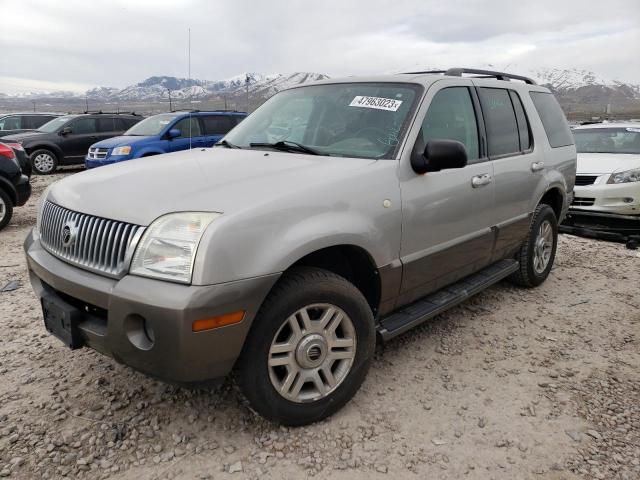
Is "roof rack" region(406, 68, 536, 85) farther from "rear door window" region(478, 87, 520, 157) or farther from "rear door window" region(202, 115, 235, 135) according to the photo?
"rear door window" region(202, 115, 235, 135)

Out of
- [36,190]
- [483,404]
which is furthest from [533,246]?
[36,190]

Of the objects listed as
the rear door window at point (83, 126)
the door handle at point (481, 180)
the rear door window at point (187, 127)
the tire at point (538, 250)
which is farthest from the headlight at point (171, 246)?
the rear door window at point (83, 126)

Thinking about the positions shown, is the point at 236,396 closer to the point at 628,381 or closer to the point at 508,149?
the point at 628,381

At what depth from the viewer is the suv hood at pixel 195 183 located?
227 centimetres

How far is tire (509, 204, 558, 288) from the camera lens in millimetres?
4512

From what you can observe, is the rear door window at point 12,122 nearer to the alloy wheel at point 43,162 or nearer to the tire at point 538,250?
the alloy wheel at point 43,162

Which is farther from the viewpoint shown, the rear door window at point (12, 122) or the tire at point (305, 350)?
the rear door window at point (12, 122)

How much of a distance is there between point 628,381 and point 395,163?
6.66 feet

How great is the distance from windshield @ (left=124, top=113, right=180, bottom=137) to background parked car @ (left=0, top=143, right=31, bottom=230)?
393cm

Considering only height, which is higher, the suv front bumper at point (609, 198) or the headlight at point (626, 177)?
the headlight at point (626, 177)

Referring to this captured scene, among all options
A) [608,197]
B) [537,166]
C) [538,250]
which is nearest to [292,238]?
[537,166]

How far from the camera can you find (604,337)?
12.4 ft

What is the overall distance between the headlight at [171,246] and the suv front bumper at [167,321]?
0.15 ft

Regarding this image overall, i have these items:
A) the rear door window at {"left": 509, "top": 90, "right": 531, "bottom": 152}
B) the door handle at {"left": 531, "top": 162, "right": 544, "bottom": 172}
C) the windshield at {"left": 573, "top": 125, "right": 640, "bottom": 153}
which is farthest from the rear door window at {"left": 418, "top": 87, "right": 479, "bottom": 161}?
the windshield at {"left": 573, "top": 125, "right": 640, "bottom": 153}
